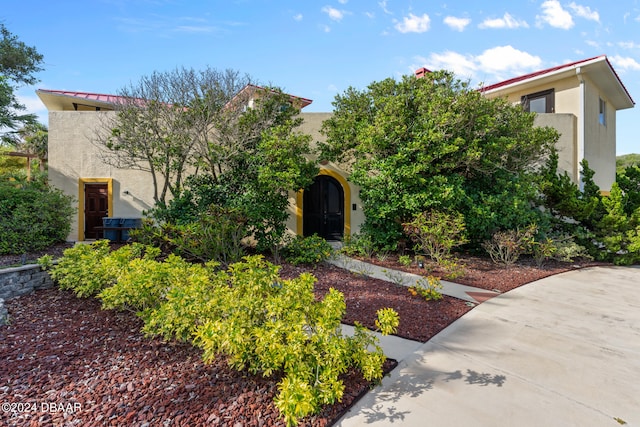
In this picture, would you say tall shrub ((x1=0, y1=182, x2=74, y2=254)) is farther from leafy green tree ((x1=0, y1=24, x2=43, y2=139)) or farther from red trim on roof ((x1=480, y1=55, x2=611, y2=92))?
red trim on roof ((x1=480, y1=55, x2=611, y2=92))

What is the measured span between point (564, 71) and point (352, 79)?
26.7 ft

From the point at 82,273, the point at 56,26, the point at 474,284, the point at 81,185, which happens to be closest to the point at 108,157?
the point at 81,185

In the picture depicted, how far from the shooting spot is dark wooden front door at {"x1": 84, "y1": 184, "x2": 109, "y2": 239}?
1008 centimetres

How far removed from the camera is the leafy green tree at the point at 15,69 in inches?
447

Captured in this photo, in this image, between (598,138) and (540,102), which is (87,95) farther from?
(598,138)

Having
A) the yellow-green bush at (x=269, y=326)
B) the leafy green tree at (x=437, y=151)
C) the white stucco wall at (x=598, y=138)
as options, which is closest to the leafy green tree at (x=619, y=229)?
the leafy green tree at (x=437, y=151)

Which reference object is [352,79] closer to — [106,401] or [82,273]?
[82,273]

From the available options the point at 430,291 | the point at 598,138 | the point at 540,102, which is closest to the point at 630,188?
the point at 598,138

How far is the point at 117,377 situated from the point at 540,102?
1554 centimetres

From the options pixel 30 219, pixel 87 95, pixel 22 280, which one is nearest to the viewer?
pixel 22 280

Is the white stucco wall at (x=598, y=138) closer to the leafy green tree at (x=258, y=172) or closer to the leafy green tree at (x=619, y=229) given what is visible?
the leafy green tree at (x=619, y=229)

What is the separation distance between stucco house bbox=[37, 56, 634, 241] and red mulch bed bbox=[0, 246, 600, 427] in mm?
5962

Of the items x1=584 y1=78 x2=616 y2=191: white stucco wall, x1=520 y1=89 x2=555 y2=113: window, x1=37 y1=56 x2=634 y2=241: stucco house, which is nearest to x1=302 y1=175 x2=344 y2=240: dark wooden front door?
x1=37 y1=56 x2=634 y2=241: stucco house

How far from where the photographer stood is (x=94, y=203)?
10.1 meters
